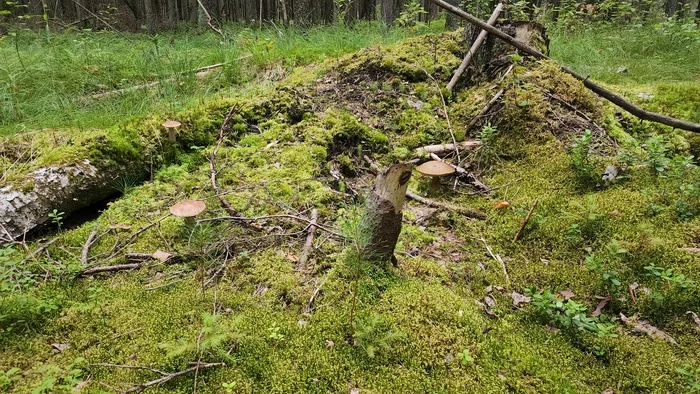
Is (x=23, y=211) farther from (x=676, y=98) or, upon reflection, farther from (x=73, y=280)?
(x=676, y=98)

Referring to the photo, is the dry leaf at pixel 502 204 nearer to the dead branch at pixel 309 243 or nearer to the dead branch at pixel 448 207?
the dead branch at pixel 448 207

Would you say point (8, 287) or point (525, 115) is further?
point (525, 115)

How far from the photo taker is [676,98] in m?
4.69

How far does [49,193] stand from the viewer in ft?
10.5

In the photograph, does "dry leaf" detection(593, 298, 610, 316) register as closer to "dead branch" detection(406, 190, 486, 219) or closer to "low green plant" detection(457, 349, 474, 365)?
"low green plant" detection(457, 349, 474, 365)

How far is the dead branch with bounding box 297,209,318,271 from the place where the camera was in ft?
8.85

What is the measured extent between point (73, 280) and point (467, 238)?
9.25 ft

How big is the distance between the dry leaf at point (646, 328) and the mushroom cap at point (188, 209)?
2.80 meters

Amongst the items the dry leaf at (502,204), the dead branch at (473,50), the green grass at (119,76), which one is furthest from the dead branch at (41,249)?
the dead branch at (473,50)

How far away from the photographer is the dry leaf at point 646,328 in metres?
2.19

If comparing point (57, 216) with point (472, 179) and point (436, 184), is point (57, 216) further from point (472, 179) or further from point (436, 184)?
point (472, 179)

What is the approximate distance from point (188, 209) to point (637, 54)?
9.24 m

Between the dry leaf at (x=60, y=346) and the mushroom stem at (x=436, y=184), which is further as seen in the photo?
the mushroom stem at (x=436, y=184)

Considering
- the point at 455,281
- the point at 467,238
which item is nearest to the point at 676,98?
the point at 467,238
